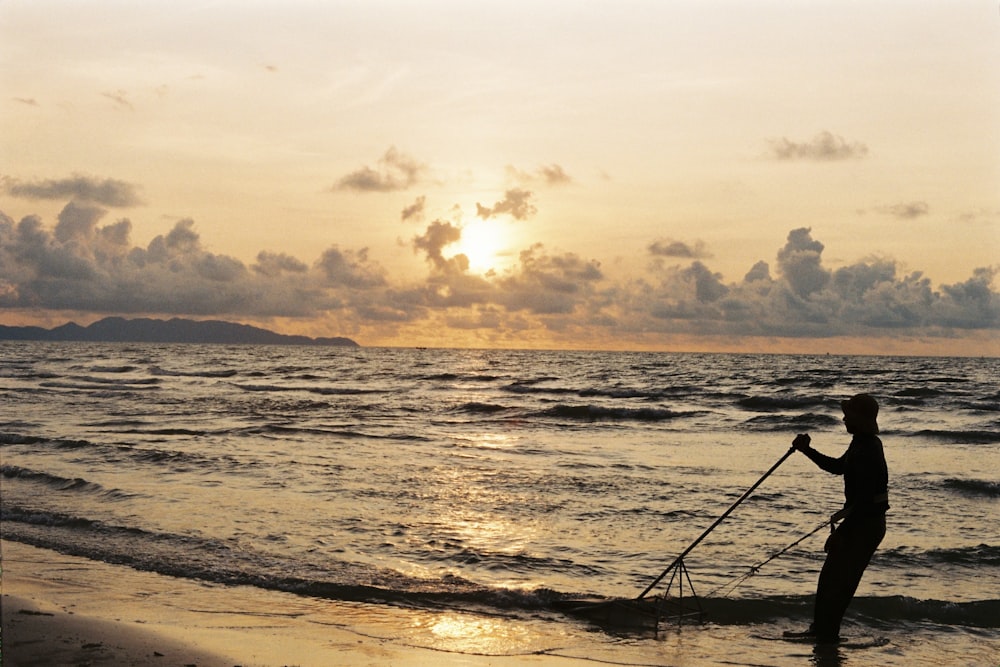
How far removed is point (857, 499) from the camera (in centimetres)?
776

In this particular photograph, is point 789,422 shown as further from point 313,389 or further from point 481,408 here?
point 313,389

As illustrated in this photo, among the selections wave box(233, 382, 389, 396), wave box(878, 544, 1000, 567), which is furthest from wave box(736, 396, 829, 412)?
wave box(878, 544, 1000, 567)

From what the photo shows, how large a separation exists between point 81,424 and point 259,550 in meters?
18.5

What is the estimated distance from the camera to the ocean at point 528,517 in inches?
370

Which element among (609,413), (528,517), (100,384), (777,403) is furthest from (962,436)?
(100,384)

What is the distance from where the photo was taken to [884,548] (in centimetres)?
1226

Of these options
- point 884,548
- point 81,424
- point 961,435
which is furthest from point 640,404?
point 884,548

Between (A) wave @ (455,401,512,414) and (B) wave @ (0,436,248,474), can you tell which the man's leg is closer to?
(B) wave @ (0,436,248,474)

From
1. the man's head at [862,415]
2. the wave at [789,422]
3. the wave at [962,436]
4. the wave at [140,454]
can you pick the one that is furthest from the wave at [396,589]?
the wave at [789,422]

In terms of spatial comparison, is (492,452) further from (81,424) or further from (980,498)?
(81,424)

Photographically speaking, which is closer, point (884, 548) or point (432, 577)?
point (432, 577)

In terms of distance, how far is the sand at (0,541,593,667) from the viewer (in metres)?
7.30

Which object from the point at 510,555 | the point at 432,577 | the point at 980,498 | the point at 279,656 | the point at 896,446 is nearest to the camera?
the point at 279,656

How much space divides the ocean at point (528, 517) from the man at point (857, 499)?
851mm
